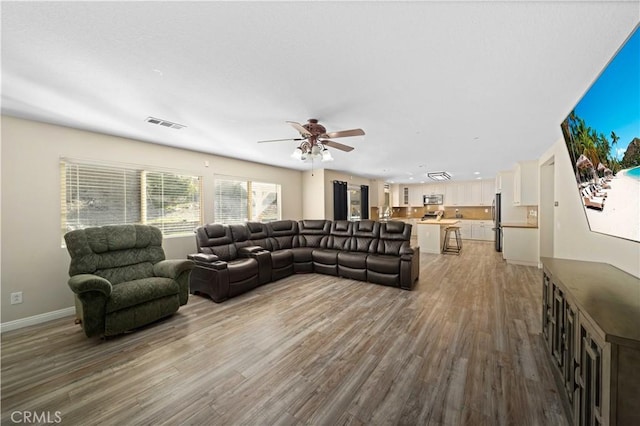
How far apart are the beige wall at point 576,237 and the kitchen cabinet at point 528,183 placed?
1.08m

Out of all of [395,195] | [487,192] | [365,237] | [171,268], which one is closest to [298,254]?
[365,237]

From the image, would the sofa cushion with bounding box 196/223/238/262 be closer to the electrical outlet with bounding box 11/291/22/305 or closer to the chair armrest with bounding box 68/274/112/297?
the chair armrest with bounding box 68/274/112/297

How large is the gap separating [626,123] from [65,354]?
15.3ft

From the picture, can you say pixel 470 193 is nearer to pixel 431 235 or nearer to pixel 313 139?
pixel 431 235

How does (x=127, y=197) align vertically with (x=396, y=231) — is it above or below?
above

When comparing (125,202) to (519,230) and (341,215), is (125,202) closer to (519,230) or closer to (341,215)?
(341,215)

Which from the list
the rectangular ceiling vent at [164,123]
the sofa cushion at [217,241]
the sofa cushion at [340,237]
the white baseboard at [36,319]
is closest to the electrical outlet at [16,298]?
the white baseboard at [36,319]

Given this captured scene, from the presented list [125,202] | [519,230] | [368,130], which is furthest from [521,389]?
[125,202]

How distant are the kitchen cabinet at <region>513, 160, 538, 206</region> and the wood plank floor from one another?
306 cm

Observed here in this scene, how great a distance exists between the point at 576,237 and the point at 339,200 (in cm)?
528

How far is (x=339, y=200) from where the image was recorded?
7379 millimetres

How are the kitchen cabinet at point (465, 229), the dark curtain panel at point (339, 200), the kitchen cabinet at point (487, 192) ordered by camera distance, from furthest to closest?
the kitchen cabinet at point (465, 229), the kitchen cabinet at point (487, 192), the dark curtain panel at point (339, 200)

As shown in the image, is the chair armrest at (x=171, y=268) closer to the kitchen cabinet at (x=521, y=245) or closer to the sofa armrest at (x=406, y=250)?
the sofa armrest at (x=406, y=250)

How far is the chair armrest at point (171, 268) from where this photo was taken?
10.0ft
